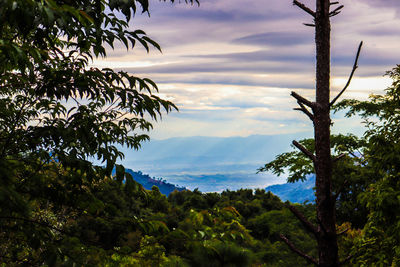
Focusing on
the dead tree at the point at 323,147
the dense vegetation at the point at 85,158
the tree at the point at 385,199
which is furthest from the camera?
the tree at the point at 385,199

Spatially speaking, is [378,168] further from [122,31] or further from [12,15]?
[12,15]

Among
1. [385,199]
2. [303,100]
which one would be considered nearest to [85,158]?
[303,100]

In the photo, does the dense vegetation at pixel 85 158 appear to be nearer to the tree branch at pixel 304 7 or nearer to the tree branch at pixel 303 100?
the tree branch at pixel 303 100

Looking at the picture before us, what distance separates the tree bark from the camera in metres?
4.34

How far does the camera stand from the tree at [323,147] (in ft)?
14.2

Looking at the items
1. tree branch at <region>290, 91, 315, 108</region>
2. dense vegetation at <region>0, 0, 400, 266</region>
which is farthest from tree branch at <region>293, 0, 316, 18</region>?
dense vegetation at <region>0, 0, 400, 266</region>

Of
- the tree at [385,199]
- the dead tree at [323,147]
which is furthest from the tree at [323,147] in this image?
the tree at [385,199]

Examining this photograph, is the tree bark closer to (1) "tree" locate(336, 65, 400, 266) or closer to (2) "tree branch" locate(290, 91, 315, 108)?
(2) "tree branch" locate(290, 91, 315, 108)

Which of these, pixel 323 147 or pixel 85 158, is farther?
pixel 323 147

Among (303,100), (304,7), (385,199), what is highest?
(304,7)

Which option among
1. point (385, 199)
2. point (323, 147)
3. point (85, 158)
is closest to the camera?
point (85, 158)

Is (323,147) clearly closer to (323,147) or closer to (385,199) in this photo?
(323,147)

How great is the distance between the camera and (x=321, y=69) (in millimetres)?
4500

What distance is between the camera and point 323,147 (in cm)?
443
